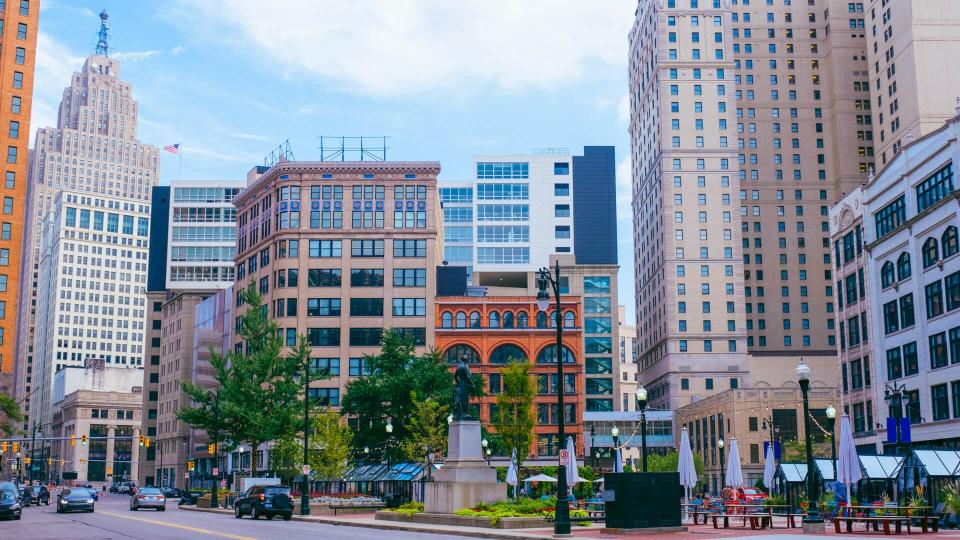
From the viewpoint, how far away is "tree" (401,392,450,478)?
6675cm

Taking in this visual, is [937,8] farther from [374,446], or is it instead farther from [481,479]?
[481,479]

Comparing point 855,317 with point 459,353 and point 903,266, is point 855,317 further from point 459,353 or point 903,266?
point 459,353

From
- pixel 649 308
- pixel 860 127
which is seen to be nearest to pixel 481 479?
pixel 649 308

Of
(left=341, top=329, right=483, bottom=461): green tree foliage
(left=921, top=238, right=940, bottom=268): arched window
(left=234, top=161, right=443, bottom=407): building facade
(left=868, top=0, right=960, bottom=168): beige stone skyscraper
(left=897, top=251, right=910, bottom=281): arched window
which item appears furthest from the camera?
(left=868, top=0, right=960, bottom=168): beige stone skyscraper

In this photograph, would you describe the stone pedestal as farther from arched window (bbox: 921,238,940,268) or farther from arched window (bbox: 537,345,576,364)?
arched window (bbox: 537,345,576,364)

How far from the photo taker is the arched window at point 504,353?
11081 cm

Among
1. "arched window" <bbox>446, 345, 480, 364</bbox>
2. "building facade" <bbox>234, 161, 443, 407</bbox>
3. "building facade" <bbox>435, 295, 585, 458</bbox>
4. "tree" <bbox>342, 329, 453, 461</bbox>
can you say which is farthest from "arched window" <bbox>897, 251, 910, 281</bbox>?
"building facade" <bbox>234, 161, 443, 407</bbox>

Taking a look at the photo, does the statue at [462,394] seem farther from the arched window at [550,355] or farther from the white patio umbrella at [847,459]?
the arched window at [550,355]

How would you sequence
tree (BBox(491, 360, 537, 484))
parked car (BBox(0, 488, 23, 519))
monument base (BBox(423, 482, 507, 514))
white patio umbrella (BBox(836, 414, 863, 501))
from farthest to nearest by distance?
tree (BBox(491, 360, 537, 484))
parked car (BBox(0, 488, 23, 519))
monument base (BBox(423, 482, 507, 514))
white patio umbrella (BBox(836, 414, 863, 501))

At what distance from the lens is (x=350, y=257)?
111 m

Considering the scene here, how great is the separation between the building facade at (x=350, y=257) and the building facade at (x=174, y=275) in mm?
42309

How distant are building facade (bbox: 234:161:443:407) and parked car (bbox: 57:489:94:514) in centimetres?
5319

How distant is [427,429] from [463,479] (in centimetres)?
2580

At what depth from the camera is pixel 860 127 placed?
15075 centimetres
